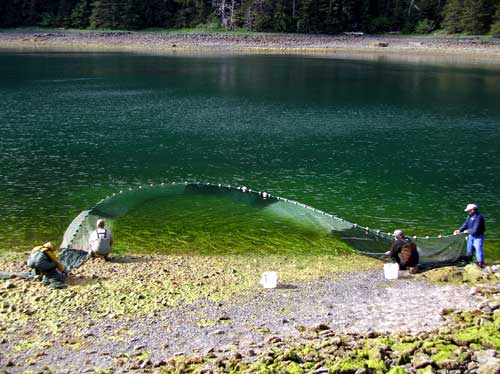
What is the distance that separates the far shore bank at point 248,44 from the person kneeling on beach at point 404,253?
110 meters

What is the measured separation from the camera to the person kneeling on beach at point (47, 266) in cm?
1673

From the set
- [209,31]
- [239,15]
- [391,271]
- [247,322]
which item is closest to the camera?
[247,322]

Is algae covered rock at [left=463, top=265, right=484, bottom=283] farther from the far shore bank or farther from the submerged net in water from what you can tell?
the far shore bank

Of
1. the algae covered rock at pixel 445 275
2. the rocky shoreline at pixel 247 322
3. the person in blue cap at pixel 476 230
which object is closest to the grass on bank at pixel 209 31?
the person in blue cap at pixel 476 230

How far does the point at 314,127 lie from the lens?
48.3 metres

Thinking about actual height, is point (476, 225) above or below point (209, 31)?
below

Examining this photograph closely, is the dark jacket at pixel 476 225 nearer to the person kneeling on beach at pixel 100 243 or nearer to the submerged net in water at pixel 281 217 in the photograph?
the submerged net in water at pixel 281 217

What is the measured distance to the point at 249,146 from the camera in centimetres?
4059

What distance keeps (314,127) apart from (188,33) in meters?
106

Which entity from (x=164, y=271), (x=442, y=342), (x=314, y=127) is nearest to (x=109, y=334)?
(x=164, y=271)

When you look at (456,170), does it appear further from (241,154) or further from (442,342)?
(442,342)

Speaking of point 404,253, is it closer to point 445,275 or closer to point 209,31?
point 445,275

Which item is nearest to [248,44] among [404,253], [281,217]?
[281,217]

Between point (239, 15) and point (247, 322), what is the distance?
151 metres
